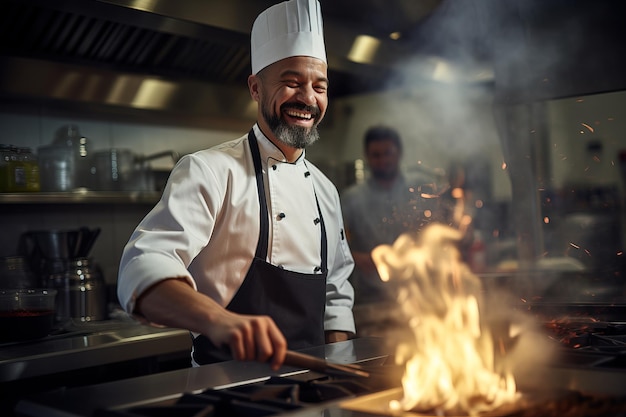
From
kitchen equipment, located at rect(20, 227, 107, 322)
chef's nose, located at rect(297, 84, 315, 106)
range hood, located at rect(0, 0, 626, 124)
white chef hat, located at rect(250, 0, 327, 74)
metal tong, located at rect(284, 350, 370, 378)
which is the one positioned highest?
range hood, located at rect(0, 0, 626, 124)

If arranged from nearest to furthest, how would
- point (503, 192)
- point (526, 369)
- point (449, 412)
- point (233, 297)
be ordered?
point (449, 412)
point (526, 369)
point (233, 297)
point (503, 192)

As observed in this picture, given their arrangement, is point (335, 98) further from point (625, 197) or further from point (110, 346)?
point (110, 346)

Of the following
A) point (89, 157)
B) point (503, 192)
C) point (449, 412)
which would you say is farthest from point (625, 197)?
point (449, 412)

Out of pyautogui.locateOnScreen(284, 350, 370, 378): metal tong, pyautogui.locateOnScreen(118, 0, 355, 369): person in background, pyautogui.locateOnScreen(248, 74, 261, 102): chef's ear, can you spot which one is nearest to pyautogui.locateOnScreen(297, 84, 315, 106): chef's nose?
pyautogui.locateOnScreen(118, 0, 355, 369): person in background

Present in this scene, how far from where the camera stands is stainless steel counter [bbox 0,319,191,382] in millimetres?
2439

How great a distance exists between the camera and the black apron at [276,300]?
200 cm

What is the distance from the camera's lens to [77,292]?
10.3ft

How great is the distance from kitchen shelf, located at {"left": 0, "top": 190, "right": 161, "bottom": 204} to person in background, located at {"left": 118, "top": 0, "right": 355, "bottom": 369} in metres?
Result: 1.39

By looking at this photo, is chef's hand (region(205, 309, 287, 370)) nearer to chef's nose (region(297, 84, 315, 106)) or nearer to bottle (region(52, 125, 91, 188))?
chef's nose (region(297, 84, 315, 106))

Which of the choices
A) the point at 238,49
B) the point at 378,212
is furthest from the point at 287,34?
the point at 378,212

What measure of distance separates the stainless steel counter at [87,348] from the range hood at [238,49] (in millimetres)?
1163

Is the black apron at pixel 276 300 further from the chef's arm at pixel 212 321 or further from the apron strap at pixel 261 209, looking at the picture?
the chef's arm at pixel 212 321

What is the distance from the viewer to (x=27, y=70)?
3221mm

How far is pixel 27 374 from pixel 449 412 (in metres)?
1.75
